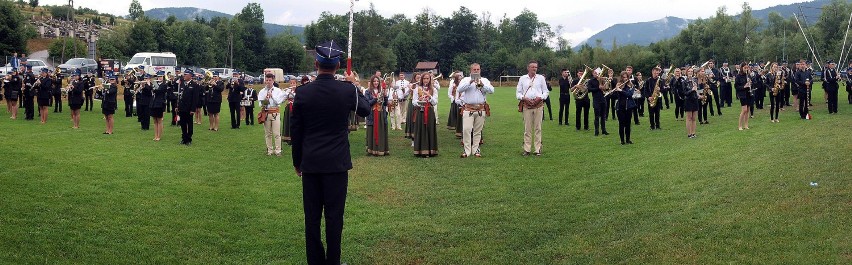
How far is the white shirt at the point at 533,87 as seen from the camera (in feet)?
61.2

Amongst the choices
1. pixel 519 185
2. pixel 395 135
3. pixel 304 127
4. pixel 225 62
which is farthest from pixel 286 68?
pixel 304 127

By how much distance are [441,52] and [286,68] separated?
24396mm

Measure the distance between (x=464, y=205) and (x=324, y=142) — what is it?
16.5ft

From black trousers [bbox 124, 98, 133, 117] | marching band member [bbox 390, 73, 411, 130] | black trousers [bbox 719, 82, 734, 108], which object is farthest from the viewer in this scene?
black trousers [bbox 719, 82, 734, 108]

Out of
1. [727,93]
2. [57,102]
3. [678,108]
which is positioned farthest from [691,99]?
[57,102]

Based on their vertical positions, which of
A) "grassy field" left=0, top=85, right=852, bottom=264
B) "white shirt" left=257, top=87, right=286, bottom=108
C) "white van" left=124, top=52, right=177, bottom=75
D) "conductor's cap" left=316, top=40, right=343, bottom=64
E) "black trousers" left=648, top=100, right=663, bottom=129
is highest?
"white van" left=124, top=52, right=177, bottom=75

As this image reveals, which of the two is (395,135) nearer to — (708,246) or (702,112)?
(702,112)

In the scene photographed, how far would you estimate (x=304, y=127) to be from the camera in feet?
26.1

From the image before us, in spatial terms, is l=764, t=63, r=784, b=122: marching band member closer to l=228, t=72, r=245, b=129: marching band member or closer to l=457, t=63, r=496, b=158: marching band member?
l=457, t=63, r=496, b=158: marching band member

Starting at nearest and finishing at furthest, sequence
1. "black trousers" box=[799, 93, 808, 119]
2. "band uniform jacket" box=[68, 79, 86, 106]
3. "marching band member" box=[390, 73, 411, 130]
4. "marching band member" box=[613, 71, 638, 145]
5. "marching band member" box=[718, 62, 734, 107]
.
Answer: "marching band member" box=[613, 71, 638, 145]
"marching band member" box=[390, 73, 411, 130]
"black trousers" box=[799, 93, 808, 119]
"band uniform jacket" box=[68, 79, 86, 106]
"marching band member" box=[718, 62, 734, 107]

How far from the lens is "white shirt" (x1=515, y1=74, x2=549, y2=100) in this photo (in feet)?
61.2

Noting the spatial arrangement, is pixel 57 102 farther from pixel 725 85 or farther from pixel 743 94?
pixel 725 85

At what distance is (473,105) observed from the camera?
18500 millimetres

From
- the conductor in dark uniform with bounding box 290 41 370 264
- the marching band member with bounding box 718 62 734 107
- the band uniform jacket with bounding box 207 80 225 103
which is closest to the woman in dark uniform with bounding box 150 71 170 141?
the band uniform jacket with bounding box 207 80 225 103
